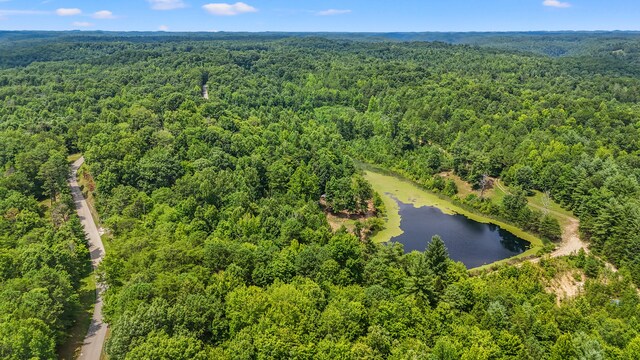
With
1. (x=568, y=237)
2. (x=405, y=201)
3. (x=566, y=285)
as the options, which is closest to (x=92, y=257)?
(x=405, y=201)

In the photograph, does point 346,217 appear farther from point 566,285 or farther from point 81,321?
point 81,321

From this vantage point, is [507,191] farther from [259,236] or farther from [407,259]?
[259,236]

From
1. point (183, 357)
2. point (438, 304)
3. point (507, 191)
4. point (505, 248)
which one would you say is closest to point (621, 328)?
point (438, 304)

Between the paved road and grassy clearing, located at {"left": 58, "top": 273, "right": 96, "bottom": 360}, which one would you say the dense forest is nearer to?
grassy clearing, located at {"left": 58, "top": 273, "right": 96, "bottom": 360}

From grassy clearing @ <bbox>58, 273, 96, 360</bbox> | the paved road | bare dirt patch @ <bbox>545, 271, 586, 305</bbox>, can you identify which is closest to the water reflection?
bare dirt patch @ <bbox>545, 271, 586, 305</bbox>

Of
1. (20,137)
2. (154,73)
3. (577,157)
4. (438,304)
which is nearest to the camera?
(438,304)

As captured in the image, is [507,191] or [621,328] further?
[507,191]
